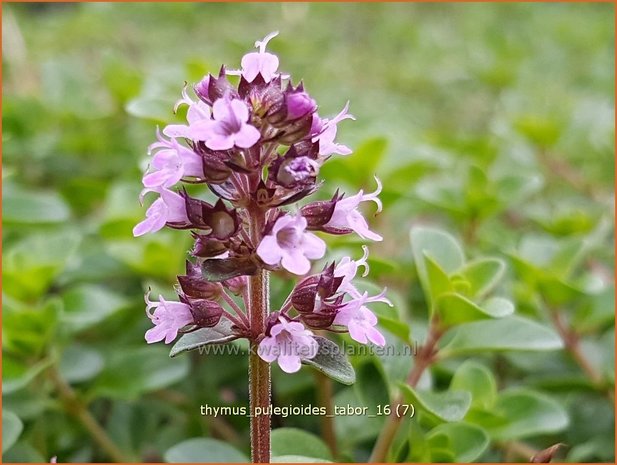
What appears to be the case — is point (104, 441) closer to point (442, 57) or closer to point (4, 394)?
point (4, 394)

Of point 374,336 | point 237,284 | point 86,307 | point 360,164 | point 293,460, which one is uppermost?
point 360,164

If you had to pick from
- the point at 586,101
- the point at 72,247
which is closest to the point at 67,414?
the point at 72,247

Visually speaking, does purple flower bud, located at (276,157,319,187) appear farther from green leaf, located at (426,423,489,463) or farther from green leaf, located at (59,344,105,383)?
green leaf, located at (59,344,105,383)

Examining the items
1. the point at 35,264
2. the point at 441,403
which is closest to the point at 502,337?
the point at 441,403

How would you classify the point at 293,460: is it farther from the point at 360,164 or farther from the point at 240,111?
the point at 360,164

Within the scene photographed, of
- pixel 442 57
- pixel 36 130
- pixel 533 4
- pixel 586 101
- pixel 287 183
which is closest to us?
pixel 287 183

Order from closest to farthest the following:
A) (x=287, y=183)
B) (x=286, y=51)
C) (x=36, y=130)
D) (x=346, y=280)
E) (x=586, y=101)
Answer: (x=287, y=183), (x=346, y=280), (x=36, y=130), (x=286, y=51), (x=586, y=101)
